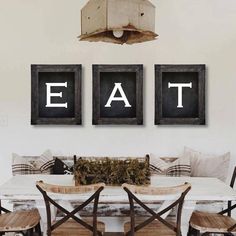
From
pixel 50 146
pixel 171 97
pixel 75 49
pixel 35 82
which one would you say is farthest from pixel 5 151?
pixel 171 97

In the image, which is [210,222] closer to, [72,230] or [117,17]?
[72,230]

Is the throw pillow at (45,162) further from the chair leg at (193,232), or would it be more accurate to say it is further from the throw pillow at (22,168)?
the chair leg at (193,232)

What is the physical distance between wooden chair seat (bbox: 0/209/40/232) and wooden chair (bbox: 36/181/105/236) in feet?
0.89

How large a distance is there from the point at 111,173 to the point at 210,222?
2.85 feet

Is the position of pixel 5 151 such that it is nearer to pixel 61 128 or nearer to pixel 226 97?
pixel 61 128

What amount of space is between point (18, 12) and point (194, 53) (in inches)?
78.1

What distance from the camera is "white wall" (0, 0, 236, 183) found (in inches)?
188

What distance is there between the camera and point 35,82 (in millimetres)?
4777

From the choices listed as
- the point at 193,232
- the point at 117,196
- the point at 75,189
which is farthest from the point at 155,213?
the point at 193,232

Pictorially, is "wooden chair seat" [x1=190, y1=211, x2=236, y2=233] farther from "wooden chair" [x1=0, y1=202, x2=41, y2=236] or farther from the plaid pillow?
the plaid pillow

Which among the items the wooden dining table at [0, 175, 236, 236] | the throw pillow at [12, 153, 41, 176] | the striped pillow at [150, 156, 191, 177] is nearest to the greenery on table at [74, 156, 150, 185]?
the wooden dining table at [0, 175, 236, 236]

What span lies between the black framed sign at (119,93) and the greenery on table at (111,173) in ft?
4.76

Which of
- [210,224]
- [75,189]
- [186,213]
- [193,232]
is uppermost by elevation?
[75,189]

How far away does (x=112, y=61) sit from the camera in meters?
4.79
